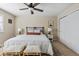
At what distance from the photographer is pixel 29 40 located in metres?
3.45

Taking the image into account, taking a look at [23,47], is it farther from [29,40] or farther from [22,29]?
[22,29]

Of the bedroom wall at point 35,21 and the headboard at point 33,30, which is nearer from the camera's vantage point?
the bedroom wall at point 35,21

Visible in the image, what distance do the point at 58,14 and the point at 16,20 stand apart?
83.4 inches

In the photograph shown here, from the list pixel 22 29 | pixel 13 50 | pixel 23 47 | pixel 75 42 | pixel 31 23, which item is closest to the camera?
pixel 13 50

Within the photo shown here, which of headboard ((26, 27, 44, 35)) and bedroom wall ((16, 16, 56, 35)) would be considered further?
headboard ((26, 27, 44, 35))

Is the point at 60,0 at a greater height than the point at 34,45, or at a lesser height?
greater

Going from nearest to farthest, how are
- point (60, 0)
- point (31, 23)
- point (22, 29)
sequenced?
1. point (60, 0)
2. point (22, 29)
3. point (31, 23)

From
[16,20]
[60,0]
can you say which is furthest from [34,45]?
[60,0]

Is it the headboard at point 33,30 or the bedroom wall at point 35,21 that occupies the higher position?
the bedroom wall at point 35,21

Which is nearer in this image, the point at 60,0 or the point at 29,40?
the point at 60,0

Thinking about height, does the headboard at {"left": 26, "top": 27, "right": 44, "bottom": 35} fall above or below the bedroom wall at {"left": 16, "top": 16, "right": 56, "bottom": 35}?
below

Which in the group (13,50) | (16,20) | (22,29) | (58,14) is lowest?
(13,50)

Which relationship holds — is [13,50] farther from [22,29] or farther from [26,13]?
[26,13]

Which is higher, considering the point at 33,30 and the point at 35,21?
the point at 35,21
